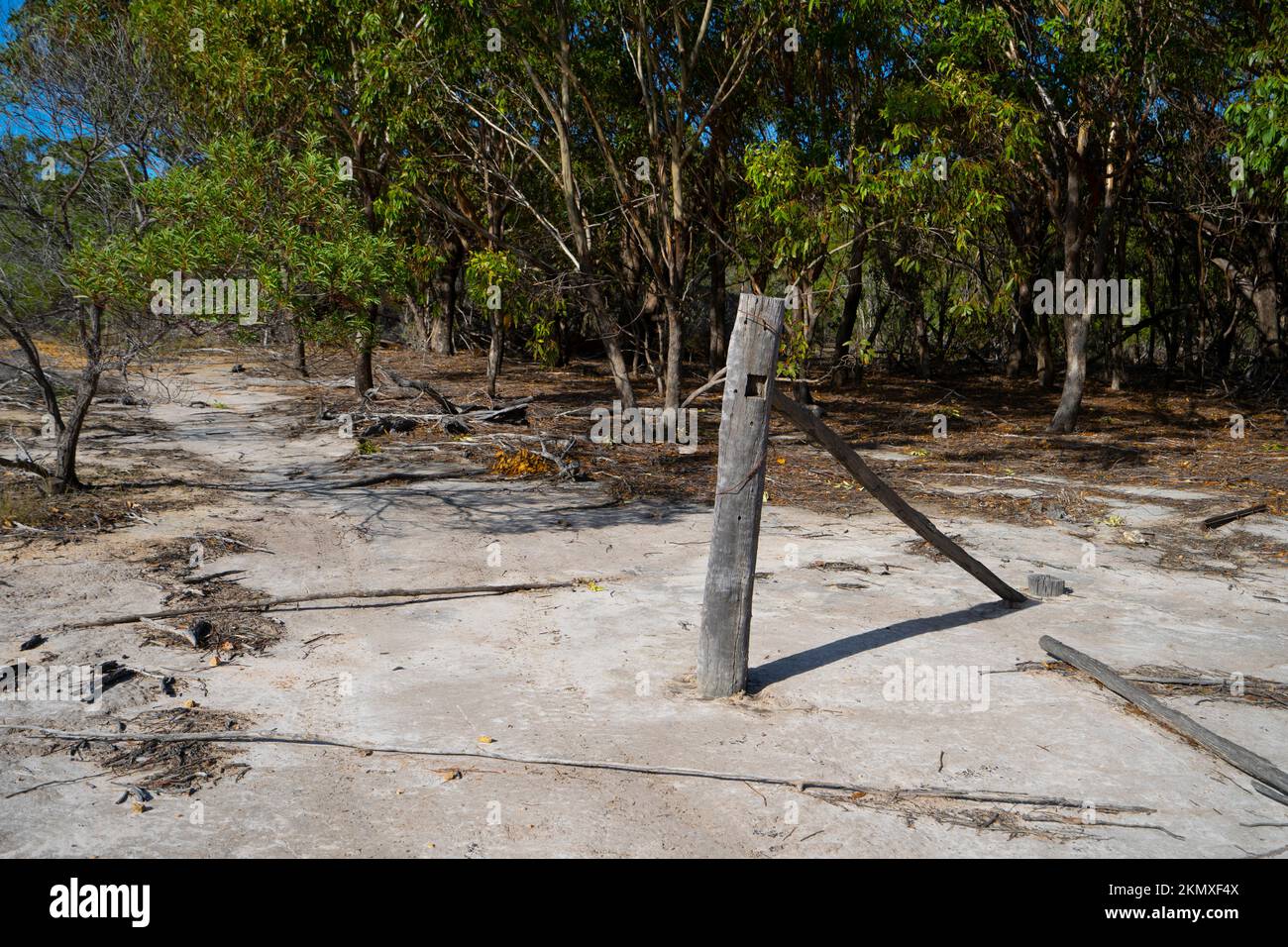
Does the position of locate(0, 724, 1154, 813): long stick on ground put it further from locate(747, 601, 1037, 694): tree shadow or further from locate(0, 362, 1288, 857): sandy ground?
locate(747, 601, 1037, 694): tree shadow

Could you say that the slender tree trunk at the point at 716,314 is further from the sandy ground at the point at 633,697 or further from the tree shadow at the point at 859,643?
the tree shadow at the point at 859,643

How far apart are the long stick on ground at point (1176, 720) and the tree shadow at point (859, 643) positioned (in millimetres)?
790

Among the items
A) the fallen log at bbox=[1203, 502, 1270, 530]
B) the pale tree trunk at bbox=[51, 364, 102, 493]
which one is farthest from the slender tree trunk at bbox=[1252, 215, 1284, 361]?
the pale tree trunk at bbox=[51, 364, 102, 493]

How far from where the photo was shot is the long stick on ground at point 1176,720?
4.91 metres

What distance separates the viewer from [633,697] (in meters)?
6.03

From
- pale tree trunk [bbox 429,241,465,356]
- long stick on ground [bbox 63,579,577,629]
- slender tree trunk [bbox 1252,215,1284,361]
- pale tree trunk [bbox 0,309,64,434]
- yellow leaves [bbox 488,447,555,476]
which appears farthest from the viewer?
pale tree trunk [bbox 429,241,465,356]

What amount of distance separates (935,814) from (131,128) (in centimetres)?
1040

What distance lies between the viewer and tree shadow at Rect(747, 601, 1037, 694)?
6.36m

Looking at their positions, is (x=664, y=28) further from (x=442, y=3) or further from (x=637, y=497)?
(x=637, y=497)

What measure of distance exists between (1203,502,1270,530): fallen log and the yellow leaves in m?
7.27

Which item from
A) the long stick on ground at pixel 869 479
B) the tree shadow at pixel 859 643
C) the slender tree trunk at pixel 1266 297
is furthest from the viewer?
the slender tree trunk at pixel 1266 297

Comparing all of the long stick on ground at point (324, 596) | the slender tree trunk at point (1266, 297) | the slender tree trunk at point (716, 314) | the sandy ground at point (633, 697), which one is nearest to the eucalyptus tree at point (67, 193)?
the sandy ground at point (633, 697)
